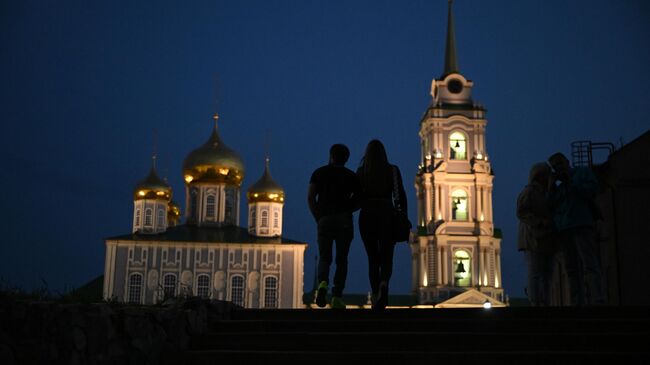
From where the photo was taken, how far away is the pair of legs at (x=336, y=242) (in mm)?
8555

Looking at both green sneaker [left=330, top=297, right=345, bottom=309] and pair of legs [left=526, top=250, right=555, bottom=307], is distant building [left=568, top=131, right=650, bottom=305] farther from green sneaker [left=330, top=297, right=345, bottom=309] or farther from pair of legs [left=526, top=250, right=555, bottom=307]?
green sneaker [left=330, top=297, right=345, bottom=309]

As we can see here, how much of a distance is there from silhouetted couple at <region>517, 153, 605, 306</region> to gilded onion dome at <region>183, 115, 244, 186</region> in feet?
158

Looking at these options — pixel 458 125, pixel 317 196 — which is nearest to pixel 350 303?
pixel 458 125

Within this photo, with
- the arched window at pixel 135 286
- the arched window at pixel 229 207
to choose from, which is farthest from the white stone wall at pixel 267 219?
the arched window at pixel 135 286

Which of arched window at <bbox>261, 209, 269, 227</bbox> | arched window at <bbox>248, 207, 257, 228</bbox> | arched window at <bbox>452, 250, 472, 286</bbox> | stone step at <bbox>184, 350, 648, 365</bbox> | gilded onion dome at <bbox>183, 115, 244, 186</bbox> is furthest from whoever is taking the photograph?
gilded onion dome at <bbox>183, 115, 244, 186</bbox>

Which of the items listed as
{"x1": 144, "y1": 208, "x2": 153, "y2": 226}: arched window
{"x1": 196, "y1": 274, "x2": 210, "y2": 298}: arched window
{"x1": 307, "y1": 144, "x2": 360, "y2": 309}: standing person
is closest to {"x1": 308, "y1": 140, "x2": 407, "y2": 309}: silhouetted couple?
{"x1": 307, "y1": 144, "x2": 360, "y2": 309}: standing person

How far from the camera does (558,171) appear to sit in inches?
372

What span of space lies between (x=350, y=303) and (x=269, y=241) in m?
13.5

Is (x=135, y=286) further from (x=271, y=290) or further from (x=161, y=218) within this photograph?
(x=271, y=290)

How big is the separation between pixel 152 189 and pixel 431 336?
51675 millimetres

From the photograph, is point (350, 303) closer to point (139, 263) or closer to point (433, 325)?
point (139, 263)

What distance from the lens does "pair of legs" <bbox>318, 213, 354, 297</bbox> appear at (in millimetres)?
8555

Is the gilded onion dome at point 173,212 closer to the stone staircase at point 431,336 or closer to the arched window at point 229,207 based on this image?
the arched window at point 229,207

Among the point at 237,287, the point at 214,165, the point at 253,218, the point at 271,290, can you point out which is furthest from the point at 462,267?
the point at 214,165
